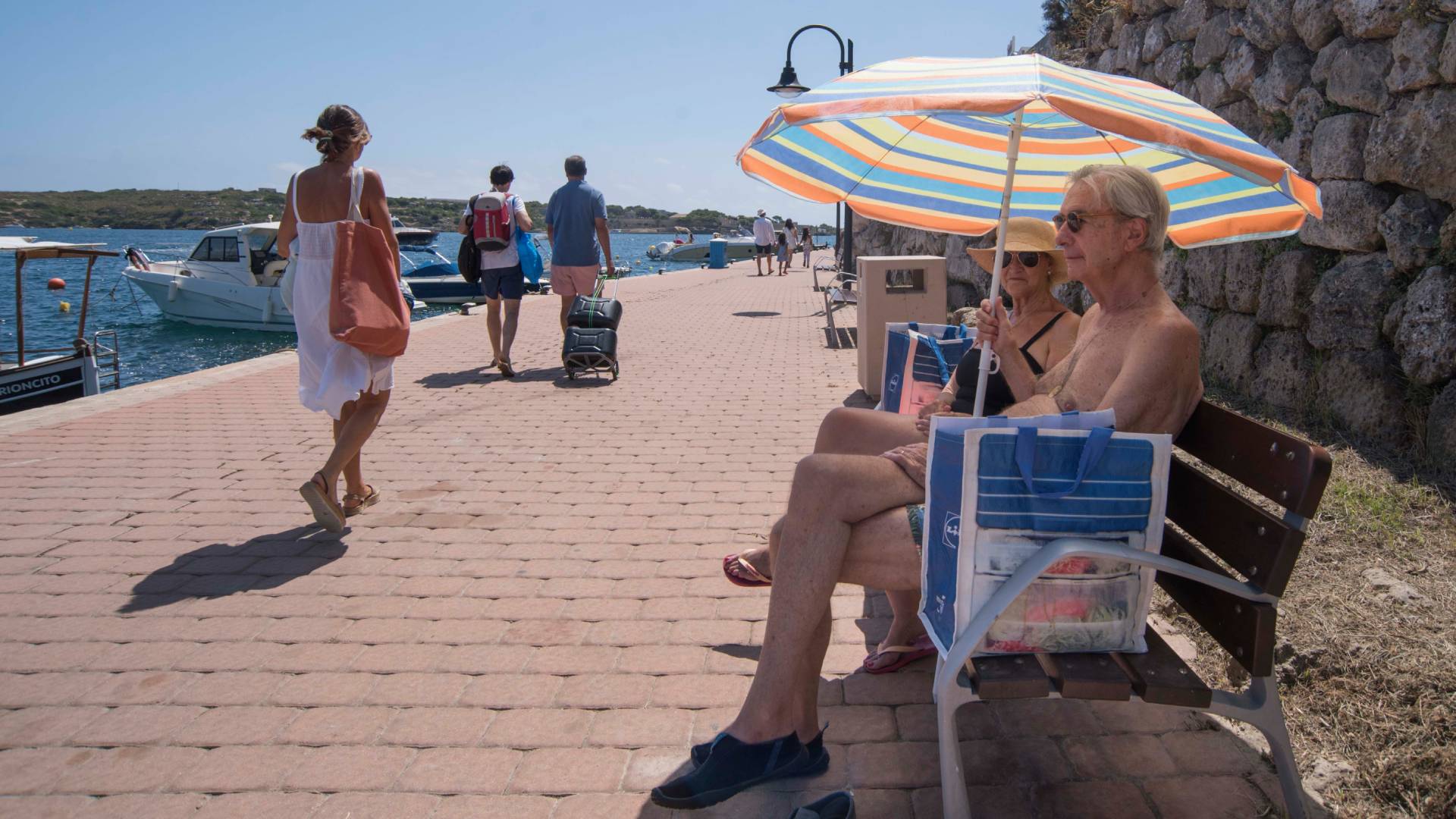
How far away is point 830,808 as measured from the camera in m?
2.19

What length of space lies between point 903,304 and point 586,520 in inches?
151

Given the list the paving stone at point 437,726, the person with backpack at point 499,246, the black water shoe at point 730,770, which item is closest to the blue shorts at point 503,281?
the person with backpack at point 499,246

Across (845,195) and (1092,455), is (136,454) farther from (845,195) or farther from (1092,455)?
(1092,455)

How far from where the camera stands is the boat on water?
24469 millimetres

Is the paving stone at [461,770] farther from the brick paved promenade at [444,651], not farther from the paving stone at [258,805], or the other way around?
the paving stone at [258,805]

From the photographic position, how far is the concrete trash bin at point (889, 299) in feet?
24.3

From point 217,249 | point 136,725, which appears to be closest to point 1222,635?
point 136,725

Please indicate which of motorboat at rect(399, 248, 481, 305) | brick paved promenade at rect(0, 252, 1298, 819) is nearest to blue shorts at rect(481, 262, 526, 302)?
brick paved promenade at rect(0, 252, 1298, 819)

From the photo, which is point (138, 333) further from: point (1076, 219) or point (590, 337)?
point (1076, 219)

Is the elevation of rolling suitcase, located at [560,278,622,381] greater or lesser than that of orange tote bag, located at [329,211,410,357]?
lesser

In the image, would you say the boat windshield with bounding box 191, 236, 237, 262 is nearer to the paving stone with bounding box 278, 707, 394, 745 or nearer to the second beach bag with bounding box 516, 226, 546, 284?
the second beach bag with bounding box 516, 226, 546, 284

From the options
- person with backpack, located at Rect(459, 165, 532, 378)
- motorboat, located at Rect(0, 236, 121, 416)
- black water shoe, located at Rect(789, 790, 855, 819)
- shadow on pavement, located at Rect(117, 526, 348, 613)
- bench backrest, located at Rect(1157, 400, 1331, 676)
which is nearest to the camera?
bench backrest, located at Rect(1157, 400, 1331, 676)

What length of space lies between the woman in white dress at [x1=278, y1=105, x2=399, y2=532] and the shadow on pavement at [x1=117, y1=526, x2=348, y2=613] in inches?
6.7

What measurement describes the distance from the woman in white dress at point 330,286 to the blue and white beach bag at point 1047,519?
3166 mm
